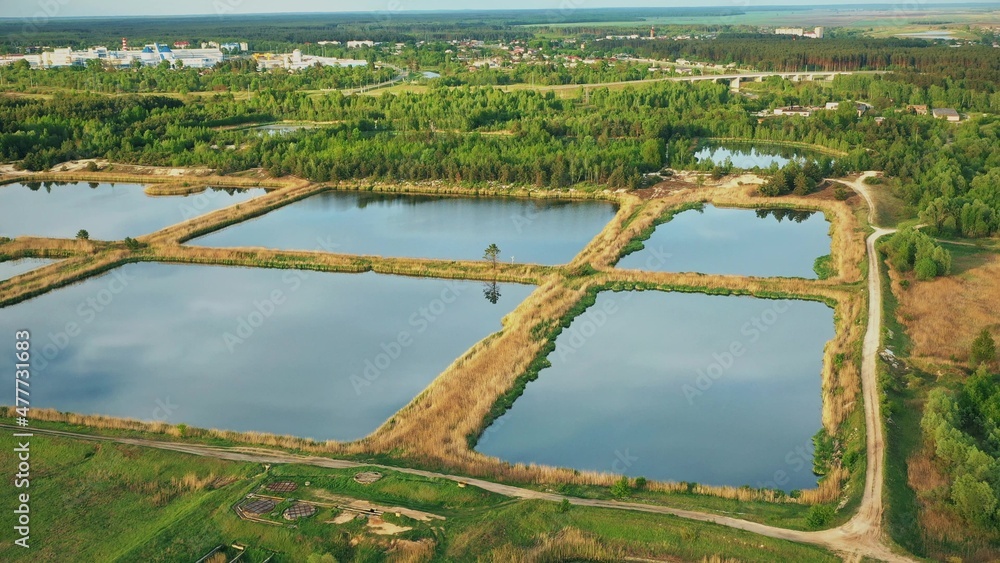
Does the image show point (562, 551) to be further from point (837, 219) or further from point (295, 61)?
point (295, 61)

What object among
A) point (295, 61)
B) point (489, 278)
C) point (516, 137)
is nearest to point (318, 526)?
point (489, 278)

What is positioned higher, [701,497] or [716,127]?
[716,127]

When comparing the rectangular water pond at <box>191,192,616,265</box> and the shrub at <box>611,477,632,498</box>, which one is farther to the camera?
the rectangular water pond at <box>191,192,616,265</box>

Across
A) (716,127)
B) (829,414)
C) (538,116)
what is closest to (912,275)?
(829,414)

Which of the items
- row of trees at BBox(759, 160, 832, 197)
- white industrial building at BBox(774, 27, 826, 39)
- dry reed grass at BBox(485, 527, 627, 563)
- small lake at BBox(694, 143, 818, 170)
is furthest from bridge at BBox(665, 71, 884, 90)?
dry reed grass at BBox(485, 527, 627, 563)

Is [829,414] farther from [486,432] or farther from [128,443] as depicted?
[128,443]

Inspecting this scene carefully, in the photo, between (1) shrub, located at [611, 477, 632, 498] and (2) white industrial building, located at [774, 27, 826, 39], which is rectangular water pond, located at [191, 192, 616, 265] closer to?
(1) shrub, located at [611, 477, 632, 498]
